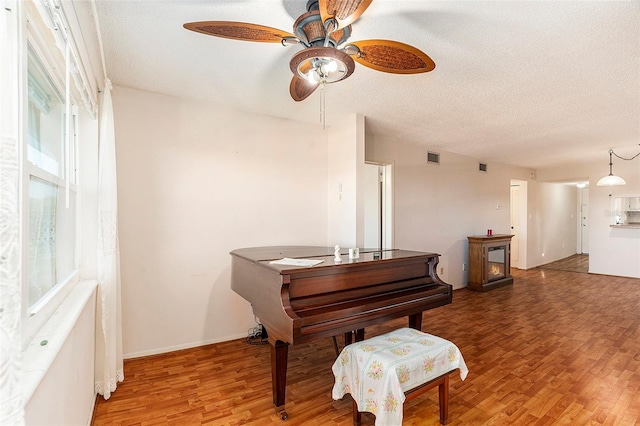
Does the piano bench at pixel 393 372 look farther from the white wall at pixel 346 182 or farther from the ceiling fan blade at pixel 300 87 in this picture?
the ceiling fan blade at pixel 300 87

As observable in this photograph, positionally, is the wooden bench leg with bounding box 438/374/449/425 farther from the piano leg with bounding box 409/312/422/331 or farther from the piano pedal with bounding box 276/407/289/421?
the piano pedal with bounding box 276/407/289/421

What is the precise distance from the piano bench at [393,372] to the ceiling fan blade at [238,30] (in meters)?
1.83

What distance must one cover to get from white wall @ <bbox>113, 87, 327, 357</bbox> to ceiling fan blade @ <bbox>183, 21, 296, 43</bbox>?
1.72 m

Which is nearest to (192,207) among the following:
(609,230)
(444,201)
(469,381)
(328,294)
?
(328,294)

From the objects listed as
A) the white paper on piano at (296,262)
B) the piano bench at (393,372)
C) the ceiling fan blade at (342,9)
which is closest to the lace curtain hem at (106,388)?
the white paper on piano at (296,262)

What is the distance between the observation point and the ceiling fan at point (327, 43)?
1387 millimetres

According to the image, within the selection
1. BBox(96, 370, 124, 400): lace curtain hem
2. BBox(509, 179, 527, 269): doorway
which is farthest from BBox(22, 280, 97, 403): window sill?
BBox(509, 179, 527, 269): doorway

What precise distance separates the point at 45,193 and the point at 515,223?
8.30 metres

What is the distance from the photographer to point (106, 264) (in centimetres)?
218

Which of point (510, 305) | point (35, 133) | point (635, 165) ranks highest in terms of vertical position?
point (635, 165)

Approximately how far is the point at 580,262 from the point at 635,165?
310cm

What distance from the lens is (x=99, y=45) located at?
Answer: 81.4 inches

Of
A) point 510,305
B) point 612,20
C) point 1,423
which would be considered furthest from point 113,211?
point 510,305

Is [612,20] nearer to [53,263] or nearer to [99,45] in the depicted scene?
[99,45]
